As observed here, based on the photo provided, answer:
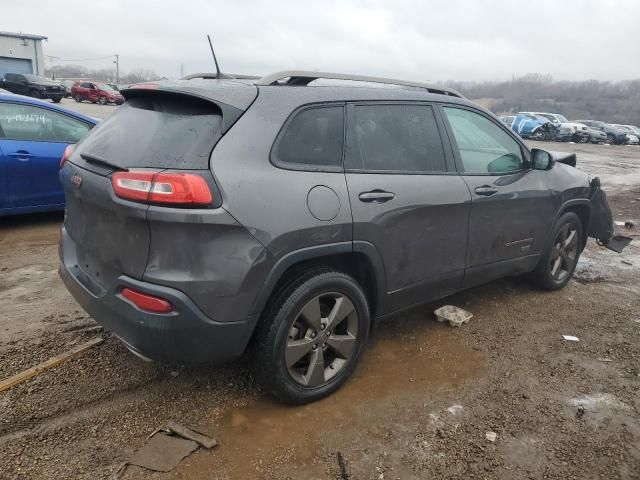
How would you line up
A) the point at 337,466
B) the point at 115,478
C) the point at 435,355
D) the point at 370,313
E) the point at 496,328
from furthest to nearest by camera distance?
the point at 496,328, the point at 435,355, the point at 370,313, the point at 337,466, the point at 115,478

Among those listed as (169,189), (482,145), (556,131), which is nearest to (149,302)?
(169,189)

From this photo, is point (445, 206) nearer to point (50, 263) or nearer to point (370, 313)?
point (370, 313)

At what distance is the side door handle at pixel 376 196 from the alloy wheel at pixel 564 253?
2329mm

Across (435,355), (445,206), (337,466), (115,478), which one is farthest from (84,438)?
(445,206)

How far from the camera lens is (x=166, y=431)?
8.77ft

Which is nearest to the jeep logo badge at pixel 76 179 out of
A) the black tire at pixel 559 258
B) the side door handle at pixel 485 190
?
the side door handle at pixel 485 190

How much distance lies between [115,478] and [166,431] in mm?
365

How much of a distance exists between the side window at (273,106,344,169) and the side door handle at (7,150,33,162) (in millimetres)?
4187

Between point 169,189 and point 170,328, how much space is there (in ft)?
2.09

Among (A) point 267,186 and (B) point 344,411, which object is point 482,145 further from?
(B) point 344,411

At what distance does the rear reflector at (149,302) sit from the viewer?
239cm

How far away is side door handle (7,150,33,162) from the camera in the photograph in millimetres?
5570

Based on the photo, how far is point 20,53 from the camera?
155 ft

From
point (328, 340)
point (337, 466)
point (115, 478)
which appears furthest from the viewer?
point (328, 340)
